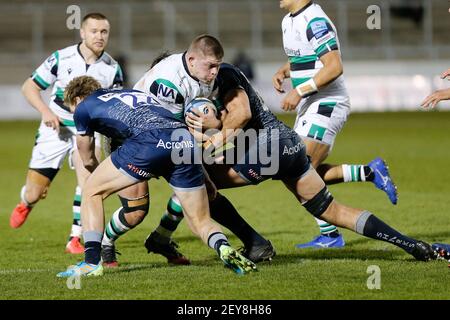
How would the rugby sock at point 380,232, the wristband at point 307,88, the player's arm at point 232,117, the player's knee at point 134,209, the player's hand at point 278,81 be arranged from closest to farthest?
1. the player's arm at point 232,117
2. the rugby sock at point 380,232
3. the player's knee at point 134,209
4. the wristband at point 307,88
5. the player's hand at point 278,81

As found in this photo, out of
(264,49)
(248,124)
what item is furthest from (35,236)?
(264,49)

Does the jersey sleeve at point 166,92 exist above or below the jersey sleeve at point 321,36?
below

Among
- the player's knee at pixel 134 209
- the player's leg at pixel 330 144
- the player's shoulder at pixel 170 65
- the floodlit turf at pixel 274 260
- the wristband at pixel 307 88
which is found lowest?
the floodlit turf at pixel 274 260

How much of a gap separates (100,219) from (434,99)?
119 inches

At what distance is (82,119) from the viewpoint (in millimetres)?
7391

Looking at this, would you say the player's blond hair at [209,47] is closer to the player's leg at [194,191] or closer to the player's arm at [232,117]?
the player's arm at [232,117]

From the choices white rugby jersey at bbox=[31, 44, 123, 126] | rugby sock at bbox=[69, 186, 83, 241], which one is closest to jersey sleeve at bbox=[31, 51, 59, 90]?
white rugby jersey at bbox=[31, 44, 123, 126]

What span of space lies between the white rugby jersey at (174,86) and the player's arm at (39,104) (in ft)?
7.06

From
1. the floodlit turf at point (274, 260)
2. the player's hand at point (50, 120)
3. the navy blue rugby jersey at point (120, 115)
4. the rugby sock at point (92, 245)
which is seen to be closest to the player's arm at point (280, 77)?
the floodlit turf at point (274, 260)

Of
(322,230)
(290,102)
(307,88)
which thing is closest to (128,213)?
(290,102)

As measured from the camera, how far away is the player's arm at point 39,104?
9.72 meters

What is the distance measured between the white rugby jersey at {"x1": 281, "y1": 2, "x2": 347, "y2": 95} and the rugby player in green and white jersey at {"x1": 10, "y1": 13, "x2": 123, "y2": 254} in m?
1.87

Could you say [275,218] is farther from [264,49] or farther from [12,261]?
[264,49]

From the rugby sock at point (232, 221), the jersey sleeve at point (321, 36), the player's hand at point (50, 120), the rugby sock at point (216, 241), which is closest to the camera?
the rugby sock at point (216, 241)
